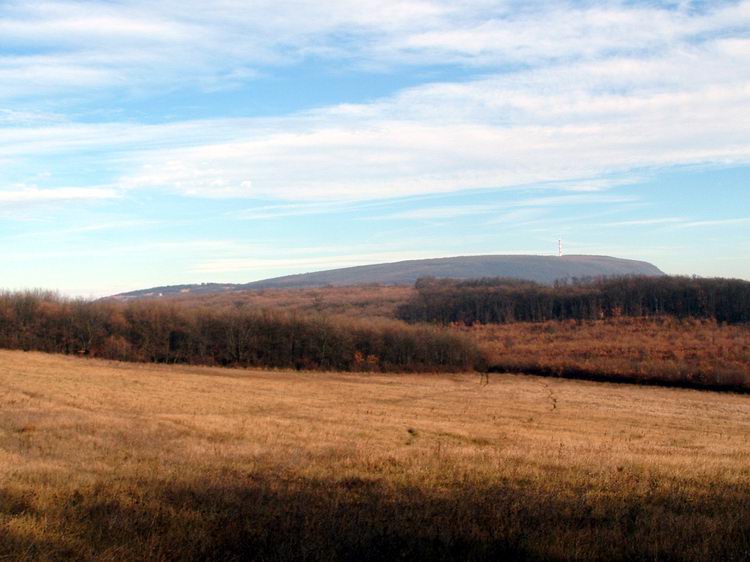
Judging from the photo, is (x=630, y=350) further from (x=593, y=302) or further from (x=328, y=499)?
(x=328, y=499)

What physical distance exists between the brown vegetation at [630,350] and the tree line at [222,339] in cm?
998

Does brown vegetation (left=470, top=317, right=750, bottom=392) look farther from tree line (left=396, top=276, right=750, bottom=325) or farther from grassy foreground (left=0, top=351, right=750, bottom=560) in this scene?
grassy foreground (left=0, top=351, right=750, bottom=560)

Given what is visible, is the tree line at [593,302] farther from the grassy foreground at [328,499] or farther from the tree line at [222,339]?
the grassy foreground at [328,499]

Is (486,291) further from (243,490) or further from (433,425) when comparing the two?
(243,490)

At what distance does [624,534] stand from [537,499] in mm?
1811

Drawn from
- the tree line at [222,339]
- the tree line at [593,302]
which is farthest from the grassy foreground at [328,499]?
the tree line at [593,302]

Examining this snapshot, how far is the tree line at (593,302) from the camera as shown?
129750 millimetres

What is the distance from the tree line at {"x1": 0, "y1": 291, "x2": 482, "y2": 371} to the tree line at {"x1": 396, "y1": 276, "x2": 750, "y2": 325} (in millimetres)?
43812

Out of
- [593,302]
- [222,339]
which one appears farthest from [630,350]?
[593,302]

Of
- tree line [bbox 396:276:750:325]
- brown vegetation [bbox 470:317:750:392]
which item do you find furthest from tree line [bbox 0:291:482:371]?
tree line [bbox 396:276:750:325]

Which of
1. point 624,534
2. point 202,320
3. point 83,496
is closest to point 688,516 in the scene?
point 624,534

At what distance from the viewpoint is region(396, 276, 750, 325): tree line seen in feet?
426

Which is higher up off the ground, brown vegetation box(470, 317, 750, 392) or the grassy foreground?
the grassy foreground

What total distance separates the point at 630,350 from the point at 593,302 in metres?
53.7
